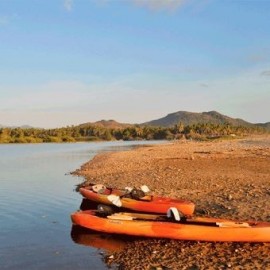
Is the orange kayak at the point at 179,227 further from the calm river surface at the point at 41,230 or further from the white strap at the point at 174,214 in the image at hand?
the calm river surface at the point at 41,230

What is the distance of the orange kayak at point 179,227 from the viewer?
48.5 feet

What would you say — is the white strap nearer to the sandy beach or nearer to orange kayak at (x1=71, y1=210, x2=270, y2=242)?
orange kayak at (x1=71, y1=210, x2=270, y2=242)

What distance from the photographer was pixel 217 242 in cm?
1524

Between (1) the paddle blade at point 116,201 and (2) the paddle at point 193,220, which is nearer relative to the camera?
(2) the paddle at point 193,220

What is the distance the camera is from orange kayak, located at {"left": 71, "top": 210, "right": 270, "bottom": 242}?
582 inches

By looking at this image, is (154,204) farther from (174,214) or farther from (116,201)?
(174,214)

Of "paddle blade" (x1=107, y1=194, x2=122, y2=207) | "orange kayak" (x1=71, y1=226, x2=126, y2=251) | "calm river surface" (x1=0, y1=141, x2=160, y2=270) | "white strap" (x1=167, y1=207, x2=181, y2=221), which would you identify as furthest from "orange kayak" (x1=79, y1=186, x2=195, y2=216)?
"orange kayak" (x1=71, y1=226, x2=126, y2=251)

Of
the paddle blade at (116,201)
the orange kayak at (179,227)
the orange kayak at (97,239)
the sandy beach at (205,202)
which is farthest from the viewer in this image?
the paddle blade at (116,201)

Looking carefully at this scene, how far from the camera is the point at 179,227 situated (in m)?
15.6

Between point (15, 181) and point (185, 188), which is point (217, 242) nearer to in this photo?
point (185, 188)

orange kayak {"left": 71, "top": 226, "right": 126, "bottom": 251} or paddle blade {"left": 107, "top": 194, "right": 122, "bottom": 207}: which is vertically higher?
paddle blade {"left": 107, "top": 194, "right": 122, "bottom": 207}

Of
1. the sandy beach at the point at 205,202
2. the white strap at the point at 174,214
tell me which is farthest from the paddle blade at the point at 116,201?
the white strap at the point at 174,214

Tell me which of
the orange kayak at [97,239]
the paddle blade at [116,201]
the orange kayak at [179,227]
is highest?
the paddle blade at [116,201]

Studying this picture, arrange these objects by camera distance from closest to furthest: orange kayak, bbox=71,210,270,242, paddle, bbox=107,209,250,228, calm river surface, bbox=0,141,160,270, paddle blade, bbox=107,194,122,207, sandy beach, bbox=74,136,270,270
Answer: sandy beach, bbox=74,136,270,270, calm river surface, bbox=0,141,160,270, orange kayak, bbox=71,210,270,242, paddle, bbox=107,209,250,228, paddle blade, bbox=107,194,122,207
